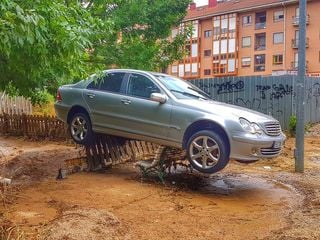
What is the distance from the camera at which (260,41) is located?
A: 165 feet

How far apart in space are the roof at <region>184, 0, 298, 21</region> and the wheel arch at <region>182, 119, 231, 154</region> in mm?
42184

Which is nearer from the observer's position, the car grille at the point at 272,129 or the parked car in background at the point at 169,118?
→ the parked car in background at the point at 169,118

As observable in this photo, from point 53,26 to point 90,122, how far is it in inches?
173

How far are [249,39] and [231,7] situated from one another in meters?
4.68

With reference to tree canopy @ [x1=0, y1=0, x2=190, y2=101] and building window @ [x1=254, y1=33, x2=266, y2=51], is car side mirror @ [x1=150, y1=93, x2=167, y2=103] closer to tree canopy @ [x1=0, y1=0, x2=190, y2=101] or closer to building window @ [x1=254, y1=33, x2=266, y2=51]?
tree canopy @ [x1=0, y1=0, x2=190, y2=101]

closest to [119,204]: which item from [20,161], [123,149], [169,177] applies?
[169,177]

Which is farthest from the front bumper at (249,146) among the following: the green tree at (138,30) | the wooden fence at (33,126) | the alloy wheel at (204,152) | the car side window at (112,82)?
the wooden fence at (33,126)

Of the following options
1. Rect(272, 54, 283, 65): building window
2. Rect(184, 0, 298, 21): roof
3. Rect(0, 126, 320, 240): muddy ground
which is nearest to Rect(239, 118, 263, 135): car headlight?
Rect(0, 126, 320, 240): muddy ground

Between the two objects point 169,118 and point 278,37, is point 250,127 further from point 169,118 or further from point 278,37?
point 278,37

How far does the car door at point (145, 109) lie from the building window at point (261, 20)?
44549 mm

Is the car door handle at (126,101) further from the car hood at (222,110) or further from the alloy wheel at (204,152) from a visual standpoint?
the alloy wheel at (204,152)

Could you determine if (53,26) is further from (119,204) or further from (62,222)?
(119,204)

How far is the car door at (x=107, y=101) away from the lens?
311 inches

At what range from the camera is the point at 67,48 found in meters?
4.02
